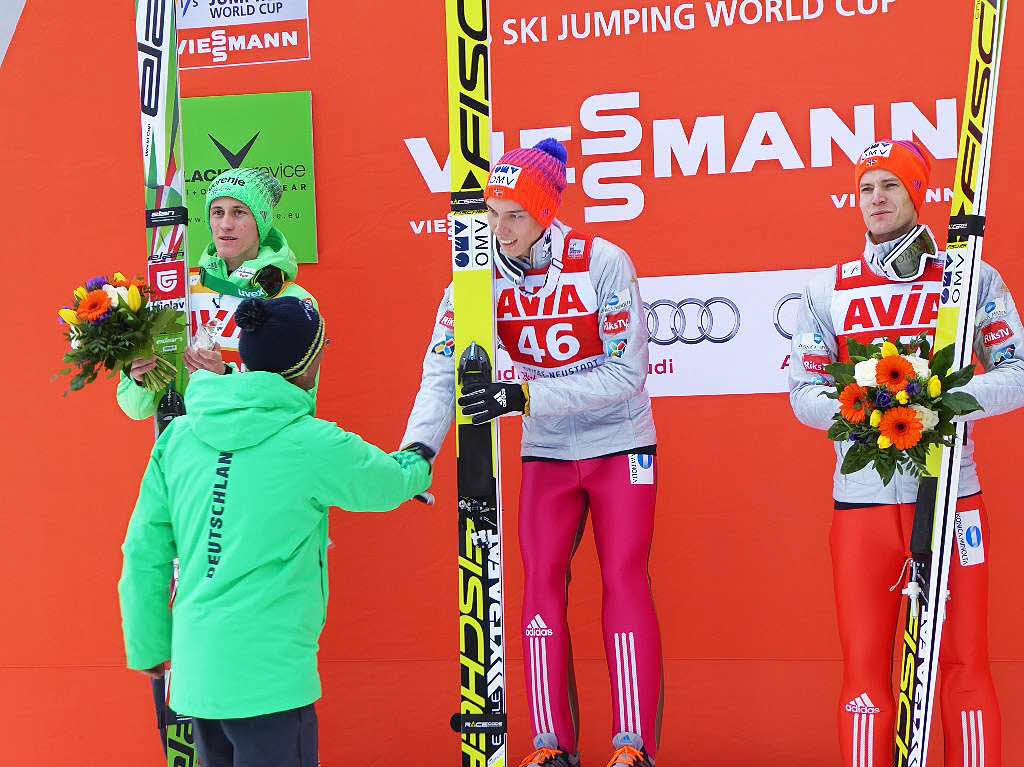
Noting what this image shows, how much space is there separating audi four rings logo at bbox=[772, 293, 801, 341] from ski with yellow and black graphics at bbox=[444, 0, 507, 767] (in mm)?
1640

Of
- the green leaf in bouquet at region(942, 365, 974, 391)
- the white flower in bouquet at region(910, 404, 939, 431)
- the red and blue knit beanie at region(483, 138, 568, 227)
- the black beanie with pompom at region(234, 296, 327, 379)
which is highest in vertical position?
the red and blue knit beanie at region(483, 138, 568, 227)

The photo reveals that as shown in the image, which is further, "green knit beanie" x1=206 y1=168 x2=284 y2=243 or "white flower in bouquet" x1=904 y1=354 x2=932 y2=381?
"green knit beanie" x1=206 y1=168 x2=284 y2=243

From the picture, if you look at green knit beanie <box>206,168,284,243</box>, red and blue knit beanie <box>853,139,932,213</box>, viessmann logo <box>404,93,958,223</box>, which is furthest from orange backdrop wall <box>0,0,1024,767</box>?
red and blue knit beanie <box>853,139,932,213</box>

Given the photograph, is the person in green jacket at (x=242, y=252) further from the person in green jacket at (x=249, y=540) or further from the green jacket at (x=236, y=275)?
Answer: the person in green jacket at (x=249, y=540)

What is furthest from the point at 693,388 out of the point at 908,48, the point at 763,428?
the point at 908,48

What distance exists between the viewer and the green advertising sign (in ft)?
14.7

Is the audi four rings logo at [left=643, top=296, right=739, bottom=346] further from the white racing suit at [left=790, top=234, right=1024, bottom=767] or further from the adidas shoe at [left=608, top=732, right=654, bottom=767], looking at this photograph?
the adidas shoe at [left=608, top=732, right=654, bottom=767]

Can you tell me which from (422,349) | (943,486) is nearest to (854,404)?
(943,486)

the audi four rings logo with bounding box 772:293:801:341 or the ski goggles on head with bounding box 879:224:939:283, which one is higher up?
the ski goggles on head with bounding box 879:224:939:283

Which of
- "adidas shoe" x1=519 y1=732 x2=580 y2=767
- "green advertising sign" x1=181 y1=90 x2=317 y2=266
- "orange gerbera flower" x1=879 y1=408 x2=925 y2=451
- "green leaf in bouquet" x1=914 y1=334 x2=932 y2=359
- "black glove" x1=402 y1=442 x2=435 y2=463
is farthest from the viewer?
"green advertising sign" x1=181 y1=90 x2=317 y2=266

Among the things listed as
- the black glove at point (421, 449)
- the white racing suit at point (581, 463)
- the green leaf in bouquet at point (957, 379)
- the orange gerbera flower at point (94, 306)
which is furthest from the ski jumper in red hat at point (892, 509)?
the orange gerbera flower at point (94, 306)

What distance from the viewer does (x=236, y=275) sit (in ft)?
12.2

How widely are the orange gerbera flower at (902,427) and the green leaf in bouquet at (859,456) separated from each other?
8 centimetres

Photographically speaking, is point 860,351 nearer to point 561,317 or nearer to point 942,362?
point 942,362
